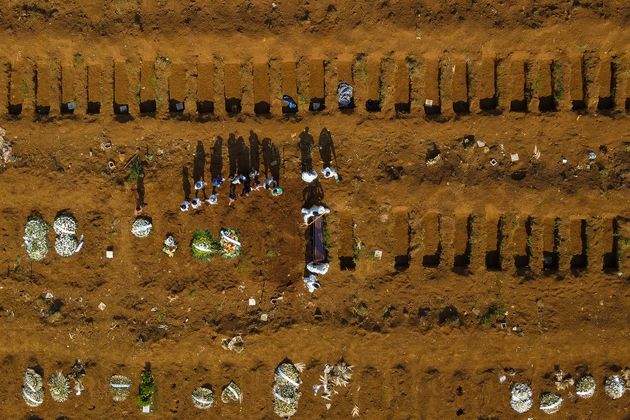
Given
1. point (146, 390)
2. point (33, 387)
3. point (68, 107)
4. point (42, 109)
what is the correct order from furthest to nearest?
point (42, 109), point (68, 107), point (33, 387), point (146, 390)

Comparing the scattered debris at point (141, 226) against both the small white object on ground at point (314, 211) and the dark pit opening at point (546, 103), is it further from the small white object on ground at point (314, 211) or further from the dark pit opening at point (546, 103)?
the dark pit opening at point (546, 103)

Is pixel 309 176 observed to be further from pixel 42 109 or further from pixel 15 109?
pixel 15 109

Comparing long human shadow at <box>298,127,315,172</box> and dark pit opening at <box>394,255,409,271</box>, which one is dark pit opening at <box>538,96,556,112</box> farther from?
long human shadow at <box>298,127,315,172</box>

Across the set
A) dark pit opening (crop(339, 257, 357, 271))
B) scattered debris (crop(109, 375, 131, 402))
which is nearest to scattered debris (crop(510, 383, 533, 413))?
dark pit opening (crop(339, 257, 357, 271))

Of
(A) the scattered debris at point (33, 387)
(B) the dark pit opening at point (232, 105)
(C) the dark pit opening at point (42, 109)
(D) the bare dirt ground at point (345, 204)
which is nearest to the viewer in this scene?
(D) the bare dirt ground at point (345, 204)

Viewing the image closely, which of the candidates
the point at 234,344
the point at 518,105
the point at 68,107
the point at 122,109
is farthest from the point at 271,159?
the point at 518,105

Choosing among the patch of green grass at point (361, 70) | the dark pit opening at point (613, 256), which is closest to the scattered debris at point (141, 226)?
the patch of green grass at point (361, 70)
